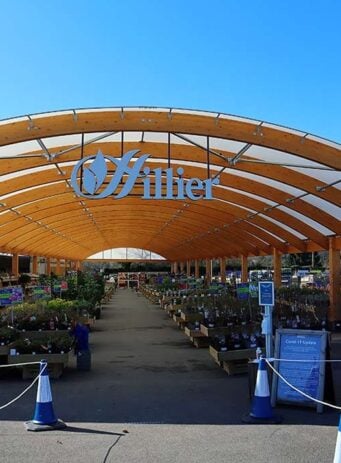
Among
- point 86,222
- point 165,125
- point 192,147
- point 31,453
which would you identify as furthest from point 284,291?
point 31,453

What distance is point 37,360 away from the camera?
10.4 metres

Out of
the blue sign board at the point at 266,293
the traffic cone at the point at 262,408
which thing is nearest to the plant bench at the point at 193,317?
the blue sign board at the point at 266,293

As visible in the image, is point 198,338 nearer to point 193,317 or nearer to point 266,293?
point 193,317

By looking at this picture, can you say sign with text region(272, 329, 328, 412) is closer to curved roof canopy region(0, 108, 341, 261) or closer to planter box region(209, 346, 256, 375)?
planter box region(209, 346, 256, 375)

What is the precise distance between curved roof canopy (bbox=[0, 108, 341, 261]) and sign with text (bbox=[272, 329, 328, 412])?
179 inches

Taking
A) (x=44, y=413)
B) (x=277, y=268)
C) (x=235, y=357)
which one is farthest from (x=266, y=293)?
(x=277, y=268)

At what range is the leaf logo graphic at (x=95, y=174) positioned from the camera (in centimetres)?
1066

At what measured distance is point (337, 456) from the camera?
436 cm

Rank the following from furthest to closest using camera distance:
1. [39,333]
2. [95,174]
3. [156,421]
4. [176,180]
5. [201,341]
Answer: [201,341]
[39,333]
[176,180]
[95,174]
[156,421]

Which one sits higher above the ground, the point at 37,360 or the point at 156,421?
the point at 37,360

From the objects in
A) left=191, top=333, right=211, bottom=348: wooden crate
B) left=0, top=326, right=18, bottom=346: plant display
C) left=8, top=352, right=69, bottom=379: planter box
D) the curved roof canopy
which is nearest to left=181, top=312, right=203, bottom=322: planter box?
left=191, top=333, right=211, bottom=348: wooden crate

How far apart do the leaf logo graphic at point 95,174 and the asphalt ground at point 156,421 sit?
3.60m

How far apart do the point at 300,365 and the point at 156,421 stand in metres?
2.30

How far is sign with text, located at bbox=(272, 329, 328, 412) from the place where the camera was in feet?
25.9
